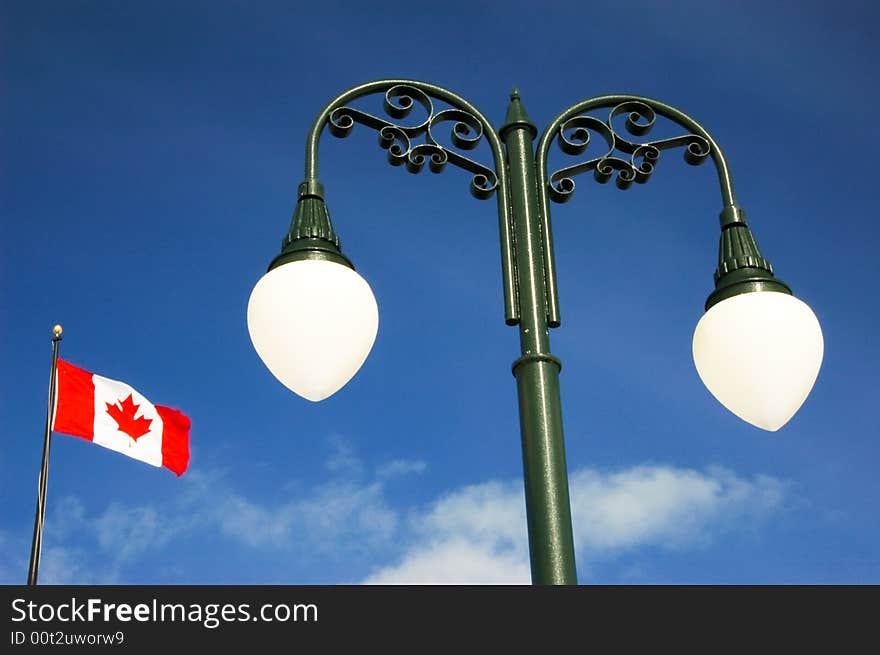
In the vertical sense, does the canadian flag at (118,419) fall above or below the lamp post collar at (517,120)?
above

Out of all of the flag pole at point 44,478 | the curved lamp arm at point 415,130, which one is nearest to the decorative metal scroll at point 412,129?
the curved lamp arm at point 415,130

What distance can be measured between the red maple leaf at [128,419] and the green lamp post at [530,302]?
44.7 feet

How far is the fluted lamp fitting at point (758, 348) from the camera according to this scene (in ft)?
16.6

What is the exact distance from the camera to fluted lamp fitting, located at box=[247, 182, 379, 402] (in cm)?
475

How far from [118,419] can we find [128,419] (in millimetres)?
209

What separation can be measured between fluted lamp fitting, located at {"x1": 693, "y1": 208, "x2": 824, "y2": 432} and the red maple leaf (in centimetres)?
1461

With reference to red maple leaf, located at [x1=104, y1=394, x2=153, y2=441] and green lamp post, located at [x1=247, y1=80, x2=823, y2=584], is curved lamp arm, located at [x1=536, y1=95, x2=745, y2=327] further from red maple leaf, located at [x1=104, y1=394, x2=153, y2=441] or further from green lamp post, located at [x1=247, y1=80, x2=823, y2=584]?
red maple leaf, located at [x1=104, y1=394, x2=153, y2=441]

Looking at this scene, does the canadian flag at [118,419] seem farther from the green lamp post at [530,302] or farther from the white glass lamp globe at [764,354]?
the white glass lamp globe at [764,354]

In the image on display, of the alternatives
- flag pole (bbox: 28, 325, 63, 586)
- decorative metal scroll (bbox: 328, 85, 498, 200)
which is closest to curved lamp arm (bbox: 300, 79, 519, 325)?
decorative metal scroll (bbox: 328, 85, 498, 200)
